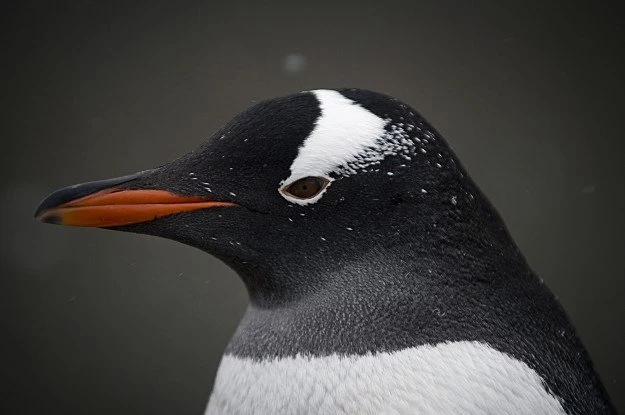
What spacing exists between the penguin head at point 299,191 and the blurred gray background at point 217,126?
4.33 ft

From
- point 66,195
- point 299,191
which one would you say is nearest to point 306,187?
point 299,191

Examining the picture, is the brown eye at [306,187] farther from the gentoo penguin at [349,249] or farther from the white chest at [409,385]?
the white chest at [409,385]

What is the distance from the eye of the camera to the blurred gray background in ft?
6.98

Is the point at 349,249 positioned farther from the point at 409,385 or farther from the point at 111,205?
the point at 111,205

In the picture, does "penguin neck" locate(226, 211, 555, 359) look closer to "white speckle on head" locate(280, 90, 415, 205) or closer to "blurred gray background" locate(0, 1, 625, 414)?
"white speckle on head" locate(280, 90, 415, 205)

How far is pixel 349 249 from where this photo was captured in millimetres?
805

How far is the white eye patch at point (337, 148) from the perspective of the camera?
0.77 metres

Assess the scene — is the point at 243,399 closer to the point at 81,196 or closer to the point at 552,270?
the point at 81,196

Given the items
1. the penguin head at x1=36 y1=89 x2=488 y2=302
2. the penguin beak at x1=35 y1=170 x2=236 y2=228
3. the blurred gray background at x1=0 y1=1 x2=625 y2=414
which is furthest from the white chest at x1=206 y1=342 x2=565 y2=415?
the blurred gray background at x1=0 y1=1 x2=625 y2=414

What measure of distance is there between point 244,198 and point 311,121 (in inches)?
5.1

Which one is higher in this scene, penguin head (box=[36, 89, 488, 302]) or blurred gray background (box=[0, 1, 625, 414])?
penguin head (box=[36, 89, 488, 302])

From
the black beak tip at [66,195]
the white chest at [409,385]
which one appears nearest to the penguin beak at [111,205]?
the black beak tip at [66,195]

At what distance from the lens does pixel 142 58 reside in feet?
7.23

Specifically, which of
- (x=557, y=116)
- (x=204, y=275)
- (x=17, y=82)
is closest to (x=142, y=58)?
(x=17, y=82)
